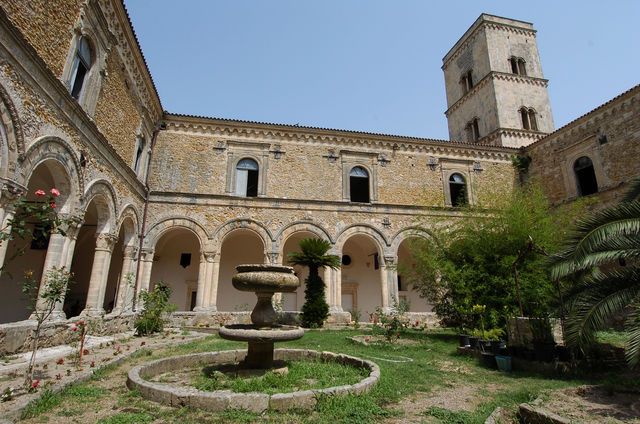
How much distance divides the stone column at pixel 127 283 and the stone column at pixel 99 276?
1035mm

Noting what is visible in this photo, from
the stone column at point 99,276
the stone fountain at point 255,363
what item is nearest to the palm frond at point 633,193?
the stone fountain at point 255,363

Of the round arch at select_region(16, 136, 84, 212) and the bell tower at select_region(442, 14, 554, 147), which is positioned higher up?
the bell tower at select_region(442, 14, 554, 147)

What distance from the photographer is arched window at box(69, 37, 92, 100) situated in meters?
8.81

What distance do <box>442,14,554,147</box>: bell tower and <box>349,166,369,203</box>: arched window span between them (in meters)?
10.5

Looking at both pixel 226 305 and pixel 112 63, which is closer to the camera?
pixel 112 63

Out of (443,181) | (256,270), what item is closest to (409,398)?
(256,270)

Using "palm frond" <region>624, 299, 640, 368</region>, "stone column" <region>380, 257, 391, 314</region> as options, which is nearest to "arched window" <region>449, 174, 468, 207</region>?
"stone column" <region>380, 257, 391, 314</region>

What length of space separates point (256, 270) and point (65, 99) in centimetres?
647

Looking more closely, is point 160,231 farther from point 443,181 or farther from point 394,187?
point 443,181

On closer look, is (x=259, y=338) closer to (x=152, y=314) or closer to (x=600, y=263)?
(x=600, y=263)

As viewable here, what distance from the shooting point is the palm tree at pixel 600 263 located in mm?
5820

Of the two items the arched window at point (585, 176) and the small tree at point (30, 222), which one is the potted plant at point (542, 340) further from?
the arched window at point (585, 176)

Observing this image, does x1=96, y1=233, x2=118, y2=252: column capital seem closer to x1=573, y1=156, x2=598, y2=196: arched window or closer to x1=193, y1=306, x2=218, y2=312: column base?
x1=193, y1=306, x2=218, y2=312: column base

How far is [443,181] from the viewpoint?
18109mm
